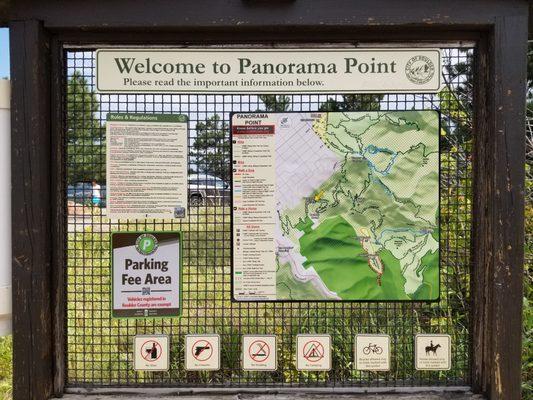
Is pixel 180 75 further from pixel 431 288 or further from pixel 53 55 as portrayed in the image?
pixel 431 288

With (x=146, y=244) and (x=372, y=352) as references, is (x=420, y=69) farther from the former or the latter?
(x=146, y=244)

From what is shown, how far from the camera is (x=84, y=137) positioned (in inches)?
93.4

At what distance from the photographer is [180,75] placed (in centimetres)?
230

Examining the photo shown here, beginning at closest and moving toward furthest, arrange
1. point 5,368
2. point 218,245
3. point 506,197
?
point 506,197 → point 218,245 → point 5,368

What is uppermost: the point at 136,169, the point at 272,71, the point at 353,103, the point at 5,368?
the point at 272,71

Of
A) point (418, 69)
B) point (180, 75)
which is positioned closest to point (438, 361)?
point (418, 69)

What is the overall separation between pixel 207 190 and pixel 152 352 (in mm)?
799

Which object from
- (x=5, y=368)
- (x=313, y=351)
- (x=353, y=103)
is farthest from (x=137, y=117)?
(x=5, y=368)

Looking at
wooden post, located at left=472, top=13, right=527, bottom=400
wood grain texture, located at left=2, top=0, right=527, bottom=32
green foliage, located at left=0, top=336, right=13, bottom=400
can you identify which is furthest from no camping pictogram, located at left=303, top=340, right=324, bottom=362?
green foliage, located at left=0, top=336, right=13, bottom=400

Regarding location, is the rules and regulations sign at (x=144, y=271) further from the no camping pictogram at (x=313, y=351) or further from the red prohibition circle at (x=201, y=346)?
the no camping pictogram at (x=313, y=351)

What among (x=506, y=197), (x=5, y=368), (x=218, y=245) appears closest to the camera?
(x=506, y=197)

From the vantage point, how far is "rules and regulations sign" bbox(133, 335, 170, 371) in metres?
2.32

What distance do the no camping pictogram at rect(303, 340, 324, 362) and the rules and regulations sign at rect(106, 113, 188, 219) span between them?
0.90m

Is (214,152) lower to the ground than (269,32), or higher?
lower
